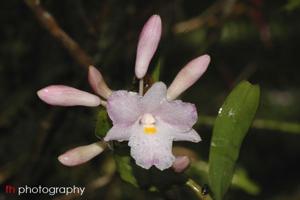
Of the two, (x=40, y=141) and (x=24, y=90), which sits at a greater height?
(x=24, y=90)

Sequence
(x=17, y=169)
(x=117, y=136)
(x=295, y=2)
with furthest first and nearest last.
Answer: (x=17, y=169)
(x=295, y=2)
(x=117, y=136)

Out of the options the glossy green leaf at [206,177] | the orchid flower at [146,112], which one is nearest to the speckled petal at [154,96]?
the orchid flower at [146,112]

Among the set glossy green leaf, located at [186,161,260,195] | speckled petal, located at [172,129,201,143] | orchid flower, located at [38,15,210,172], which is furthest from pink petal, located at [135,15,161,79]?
glossy green leaf, located at [186,161,260,195]

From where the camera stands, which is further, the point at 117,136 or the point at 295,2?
the point at 295,2

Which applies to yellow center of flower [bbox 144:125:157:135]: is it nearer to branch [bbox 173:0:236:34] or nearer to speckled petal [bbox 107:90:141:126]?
speckled petal [bbox 107:90:141:126]

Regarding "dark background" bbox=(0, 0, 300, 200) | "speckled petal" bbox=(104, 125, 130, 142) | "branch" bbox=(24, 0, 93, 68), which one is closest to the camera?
"speckled petal" bbox=(104, 125, 130, 142)

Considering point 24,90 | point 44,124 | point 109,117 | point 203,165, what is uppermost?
point 24,90

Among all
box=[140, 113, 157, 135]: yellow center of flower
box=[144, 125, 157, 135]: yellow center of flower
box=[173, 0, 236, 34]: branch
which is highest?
box=[173, 0, 236, 34]: branch

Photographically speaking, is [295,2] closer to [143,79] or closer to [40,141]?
[143,79]

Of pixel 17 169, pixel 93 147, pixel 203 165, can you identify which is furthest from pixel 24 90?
pixel 93 147

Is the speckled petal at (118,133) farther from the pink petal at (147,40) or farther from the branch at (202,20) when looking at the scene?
the branch at (202,20)
